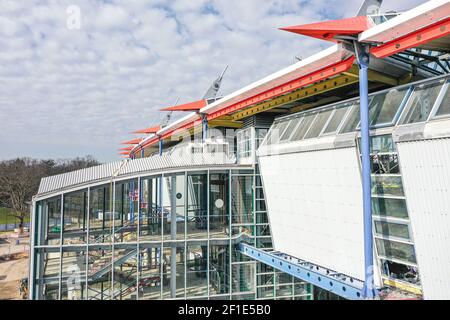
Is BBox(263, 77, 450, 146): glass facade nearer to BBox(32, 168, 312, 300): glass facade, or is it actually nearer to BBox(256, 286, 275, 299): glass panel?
BBox(32, 168, 312, 300): glass facade

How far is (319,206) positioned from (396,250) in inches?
92.6

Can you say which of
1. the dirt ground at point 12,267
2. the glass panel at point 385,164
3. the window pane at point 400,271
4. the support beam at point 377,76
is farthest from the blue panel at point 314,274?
the dirt ground at point 12,267

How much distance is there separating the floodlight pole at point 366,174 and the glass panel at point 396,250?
1.56 ft

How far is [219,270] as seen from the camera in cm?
1358

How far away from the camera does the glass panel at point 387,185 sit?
741 cm

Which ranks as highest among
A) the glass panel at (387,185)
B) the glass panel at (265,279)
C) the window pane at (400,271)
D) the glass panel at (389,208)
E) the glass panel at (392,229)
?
the glass panel at (387,185)

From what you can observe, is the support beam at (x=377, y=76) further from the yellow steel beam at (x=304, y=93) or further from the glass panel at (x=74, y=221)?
the glass panel at (x=74, y=221)

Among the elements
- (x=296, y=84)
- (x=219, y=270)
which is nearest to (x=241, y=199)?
(x=219, y=270)

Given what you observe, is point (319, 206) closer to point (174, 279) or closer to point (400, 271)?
point (400, 271)

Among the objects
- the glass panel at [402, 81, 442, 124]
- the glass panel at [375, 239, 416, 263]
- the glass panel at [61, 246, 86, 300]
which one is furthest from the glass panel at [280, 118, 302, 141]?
the glass panel at [61, 246, 86, 300]

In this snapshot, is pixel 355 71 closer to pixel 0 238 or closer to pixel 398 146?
pixel 398 146

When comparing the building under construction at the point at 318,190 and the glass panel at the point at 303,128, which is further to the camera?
the glass panel at the point at 303,128

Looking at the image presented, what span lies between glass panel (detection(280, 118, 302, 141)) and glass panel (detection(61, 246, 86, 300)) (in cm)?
745
